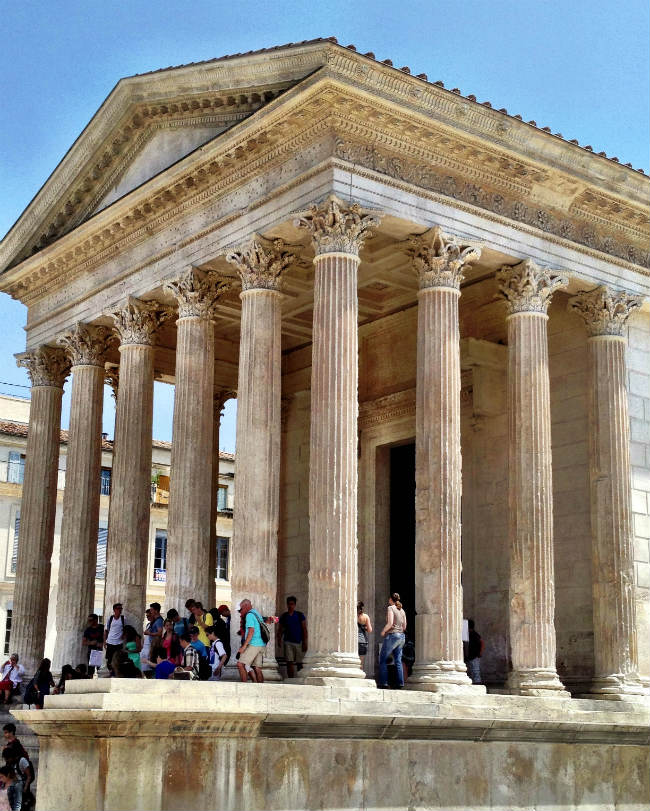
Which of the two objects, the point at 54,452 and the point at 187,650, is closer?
the point at 187,650

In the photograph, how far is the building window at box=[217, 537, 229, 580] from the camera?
45.8m

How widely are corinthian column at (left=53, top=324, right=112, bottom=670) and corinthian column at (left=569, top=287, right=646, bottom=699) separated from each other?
9.73 meters

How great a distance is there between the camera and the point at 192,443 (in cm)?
2161

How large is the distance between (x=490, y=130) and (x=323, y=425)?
6092 mm

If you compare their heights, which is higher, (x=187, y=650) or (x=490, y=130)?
(x=490, y=130)

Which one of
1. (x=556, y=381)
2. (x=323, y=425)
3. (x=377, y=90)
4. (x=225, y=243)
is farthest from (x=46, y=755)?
(x=556, y=381)

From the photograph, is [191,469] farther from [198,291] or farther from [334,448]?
[334,448]

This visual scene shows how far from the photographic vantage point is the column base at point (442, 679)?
18.4 metres

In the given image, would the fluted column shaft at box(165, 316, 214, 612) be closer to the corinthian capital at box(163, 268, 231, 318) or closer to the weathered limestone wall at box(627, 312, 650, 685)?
the corinthian capital at box(163, 268, 231, 318)

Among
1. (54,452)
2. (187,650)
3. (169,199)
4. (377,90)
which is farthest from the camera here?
(54,452)

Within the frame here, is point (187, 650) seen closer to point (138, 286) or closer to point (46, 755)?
point (46, 755)

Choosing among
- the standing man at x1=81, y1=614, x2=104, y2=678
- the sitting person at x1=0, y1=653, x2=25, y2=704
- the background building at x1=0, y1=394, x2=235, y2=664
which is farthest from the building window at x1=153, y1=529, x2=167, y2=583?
the standing man at x1=81, y1=614, x2=104, y2=678

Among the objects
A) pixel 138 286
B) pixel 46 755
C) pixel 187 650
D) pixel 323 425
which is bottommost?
pixel 46 755

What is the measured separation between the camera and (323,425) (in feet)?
61.0
